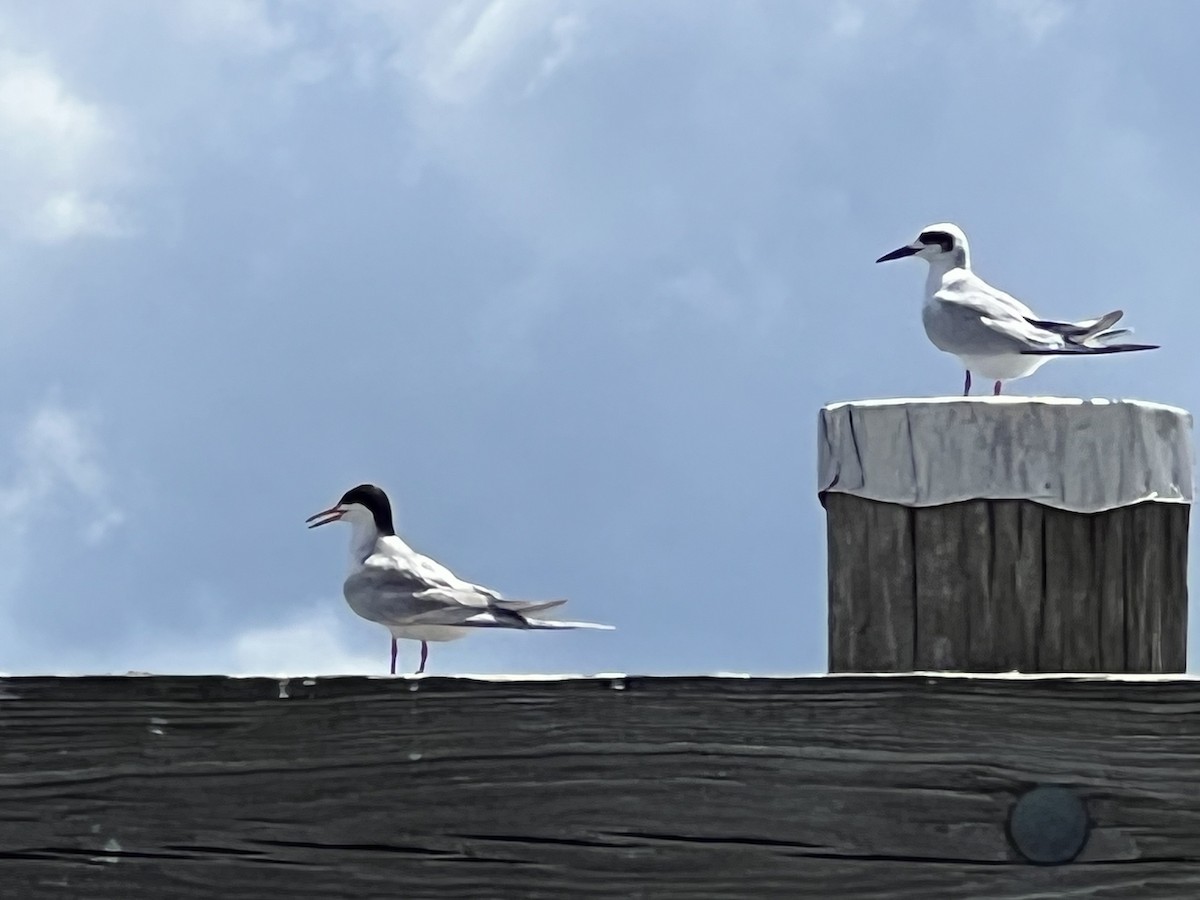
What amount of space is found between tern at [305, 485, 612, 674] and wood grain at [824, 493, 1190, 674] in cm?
383

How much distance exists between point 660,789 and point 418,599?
565 cm

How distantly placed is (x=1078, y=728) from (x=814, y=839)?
1.00 feet

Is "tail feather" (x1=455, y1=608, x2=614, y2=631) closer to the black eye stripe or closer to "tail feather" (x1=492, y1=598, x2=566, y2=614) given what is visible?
"tail feather" (x1=492, y1=598, x2=566, y2=614)

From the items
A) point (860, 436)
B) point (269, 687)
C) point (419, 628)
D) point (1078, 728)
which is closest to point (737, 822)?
point (1078, 728)

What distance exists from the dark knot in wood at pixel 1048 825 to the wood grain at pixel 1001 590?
60 centimetres

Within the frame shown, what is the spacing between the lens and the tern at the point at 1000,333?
6574 millimetres

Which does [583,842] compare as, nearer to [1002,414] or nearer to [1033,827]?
[1033,827]

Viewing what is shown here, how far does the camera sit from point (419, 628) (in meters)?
7.47

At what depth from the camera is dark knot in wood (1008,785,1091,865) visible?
1.80 meters

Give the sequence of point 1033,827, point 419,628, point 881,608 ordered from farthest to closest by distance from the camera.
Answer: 1. point 419,628
2. point 881,608
3. point 1033,827

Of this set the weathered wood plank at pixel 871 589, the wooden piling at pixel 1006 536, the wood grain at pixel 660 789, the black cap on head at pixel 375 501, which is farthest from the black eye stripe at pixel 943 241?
the wood grain at pixel 660 789

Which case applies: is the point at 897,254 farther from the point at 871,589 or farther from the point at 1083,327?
the point at 871,589

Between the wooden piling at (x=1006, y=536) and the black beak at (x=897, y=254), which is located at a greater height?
the black beak at (x=897, y=254)

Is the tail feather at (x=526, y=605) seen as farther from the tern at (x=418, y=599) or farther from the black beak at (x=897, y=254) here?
the black beak at (x=897, y=254)
